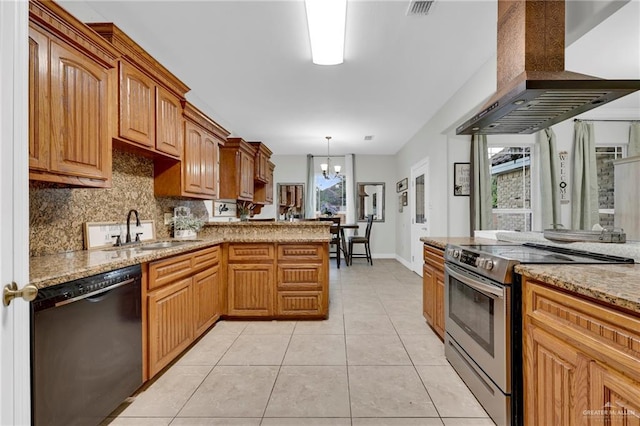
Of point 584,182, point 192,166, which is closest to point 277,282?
point 192,166

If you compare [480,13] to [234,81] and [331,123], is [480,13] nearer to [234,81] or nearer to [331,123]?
[234,81]

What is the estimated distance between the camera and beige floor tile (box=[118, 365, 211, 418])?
1.83 metres

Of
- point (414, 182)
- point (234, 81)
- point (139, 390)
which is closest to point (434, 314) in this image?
point (139, 390)

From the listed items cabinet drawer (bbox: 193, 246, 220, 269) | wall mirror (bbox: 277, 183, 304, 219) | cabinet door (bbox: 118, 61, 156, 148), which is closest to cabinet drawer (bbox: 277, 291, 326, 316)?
cabinet drawer (bbox: 193, 246, 220, 269)

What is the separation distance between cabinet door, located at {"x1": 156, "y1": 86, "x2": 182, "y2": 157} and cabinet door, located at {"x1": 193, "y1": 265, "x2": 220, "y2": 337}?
3.78 ft

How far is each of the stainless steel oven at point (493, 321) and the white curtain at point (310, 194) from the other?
18.9 ft

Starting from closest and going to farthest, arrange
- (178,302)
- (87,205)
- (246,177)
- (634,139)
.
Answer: (87,205)
(178,302)
(634,139)
(246,177)

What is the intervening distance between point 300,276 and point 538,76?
2538mm

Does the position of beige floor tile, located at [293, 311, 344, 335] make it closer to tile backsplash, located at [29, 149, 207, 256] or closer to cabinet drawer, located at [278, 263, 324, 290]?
cabinet drawer, located at [278, 263, 324, 290]

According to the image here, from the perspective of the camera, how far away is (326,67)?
3.28m

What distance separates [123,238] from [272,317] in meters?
1.60

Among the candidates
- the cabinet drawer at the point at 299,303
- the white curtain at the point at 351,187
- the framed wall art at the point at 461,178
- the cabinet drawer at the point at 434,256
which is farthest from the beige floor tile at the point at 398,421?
the white curtain at the point at 351,187

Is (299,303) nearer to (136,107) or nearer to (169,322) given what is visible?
(169,322)

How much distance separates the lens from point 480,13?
7.83ft
